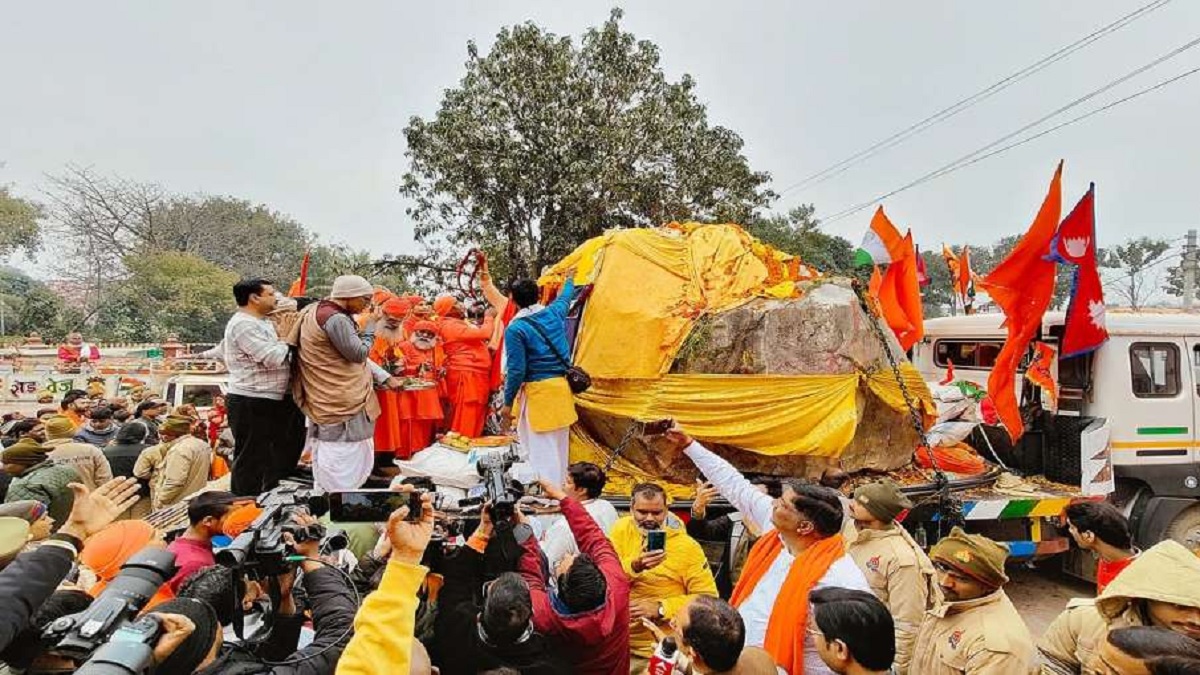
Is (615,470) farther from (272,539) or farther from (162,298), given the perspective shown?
(162,298)

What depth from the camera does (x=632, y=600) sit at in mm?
3215

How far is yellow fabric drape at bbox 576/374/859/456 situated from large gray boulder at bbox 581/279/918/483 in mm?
126

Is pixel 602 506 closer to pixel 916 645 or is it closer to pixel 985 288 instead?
pixel 916 645

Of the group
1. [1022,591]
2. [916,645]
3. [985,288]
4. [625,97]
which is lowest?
[1022,591]

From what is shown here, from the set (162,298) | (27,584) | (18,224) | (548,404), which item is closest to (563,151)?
(548,404)

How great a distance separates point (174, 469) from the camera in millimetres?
5277

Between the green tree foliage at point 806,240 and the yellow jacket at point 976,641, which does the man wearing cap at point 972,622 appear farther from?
the green tree foliage at point 806,240

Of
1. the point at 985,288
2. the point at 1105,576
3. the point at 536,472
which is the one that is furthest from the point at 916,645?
the point at 985,288

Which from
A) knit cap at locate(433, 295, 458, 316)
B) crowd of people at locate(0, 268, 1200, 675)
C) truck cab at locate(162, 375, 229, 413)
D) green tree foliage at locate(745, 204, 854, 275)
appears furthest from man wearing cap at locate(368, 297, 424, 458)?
green tree foliage at locate(745, 204, 854, 275)

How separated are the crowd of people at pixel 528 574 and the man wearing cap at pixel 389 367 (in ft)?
2.76

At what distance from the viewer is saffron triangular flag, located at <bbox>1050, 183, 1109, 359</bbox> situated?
18.4 feet

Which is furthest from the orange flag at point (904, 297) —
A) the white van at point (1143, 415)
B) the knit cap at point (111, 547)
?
the knit cap at point (111, 547)

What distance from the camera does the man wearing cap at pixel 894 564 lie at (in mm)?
3021

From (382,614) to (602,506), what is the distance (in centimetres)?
200
